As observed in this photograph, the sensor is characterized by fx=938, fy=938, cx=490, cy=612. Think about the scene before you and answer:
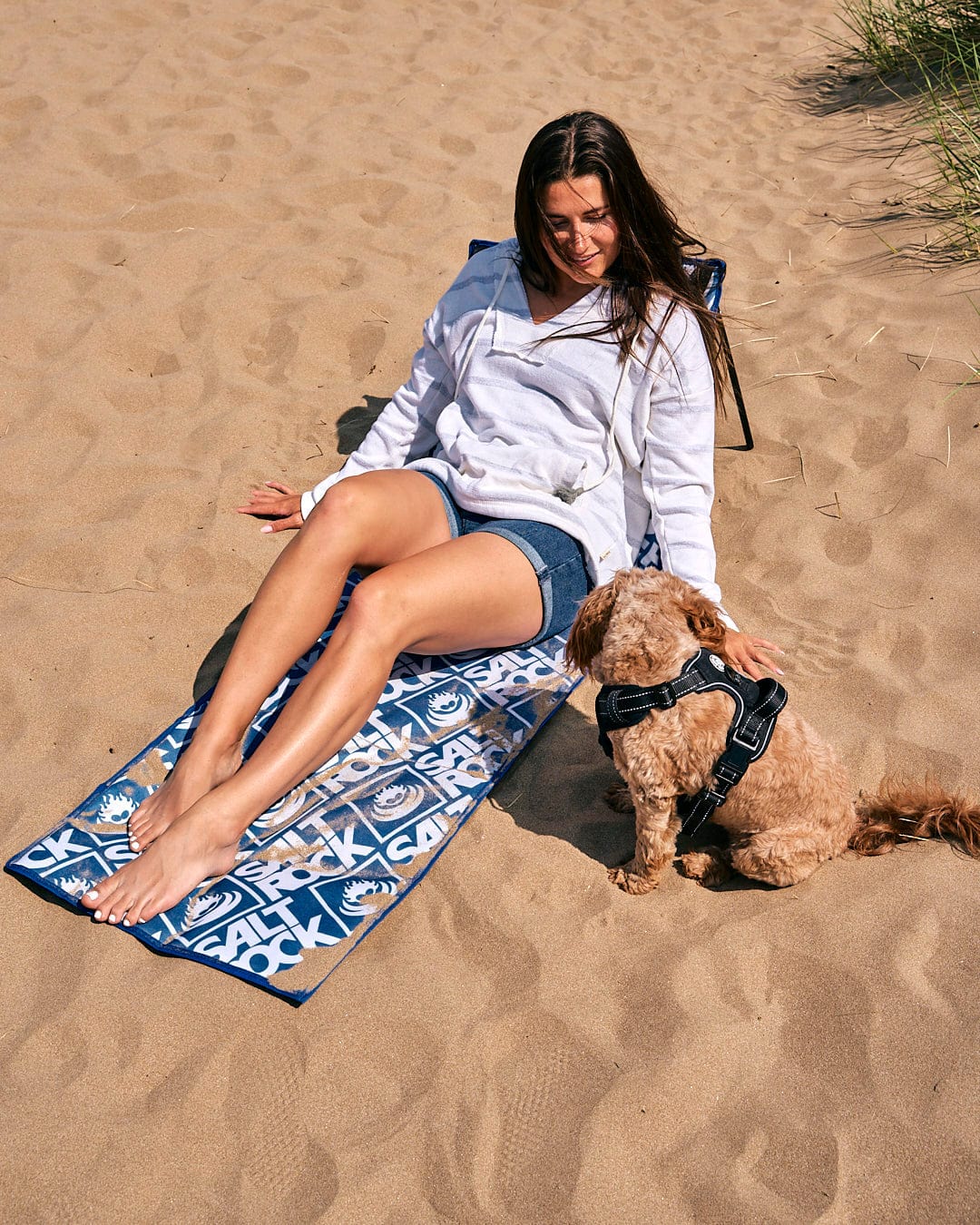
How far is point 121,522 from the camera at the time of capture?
3.95 metres

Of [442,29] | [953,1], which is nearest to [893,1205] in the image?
[953,1]

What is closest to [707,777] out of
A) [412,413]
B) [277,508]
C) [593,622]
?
[593,622]

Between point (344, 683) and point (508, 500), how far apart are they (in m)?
0.92

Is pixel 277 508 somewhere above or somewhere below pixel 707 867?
above

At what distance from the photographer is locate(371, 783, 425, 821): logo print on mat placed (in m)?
2.98

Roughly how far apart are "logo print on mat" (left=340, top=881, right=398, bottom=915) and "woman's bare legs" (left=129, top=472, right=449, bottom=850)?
20.9 inches

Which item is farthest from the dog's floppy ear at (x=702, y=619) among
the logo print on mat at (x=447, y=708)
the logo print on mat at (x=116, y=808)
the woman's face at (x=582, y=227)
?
the logo print on mat at (x=116, y=808)

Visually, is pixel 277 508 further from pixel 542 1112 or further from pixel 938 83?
pixel 938 83

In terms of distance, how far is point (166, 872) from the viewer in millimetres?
2631

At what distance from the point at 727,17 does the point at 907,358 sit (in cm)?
597

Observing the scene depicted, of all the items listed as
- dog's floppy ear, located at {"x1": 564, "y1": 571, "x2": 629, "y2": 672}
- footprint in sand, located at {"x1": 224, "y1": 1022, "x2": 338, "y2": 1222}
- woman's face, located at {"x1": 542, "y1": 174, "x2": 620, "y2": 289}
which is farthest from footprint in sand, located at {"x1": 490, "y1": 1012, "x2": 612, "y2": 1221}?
woman's face, located at {"x1": 542, "y1": 174, "x2": 620, "y2": 289}

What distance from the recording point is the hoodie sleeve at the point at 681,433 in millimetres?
3174

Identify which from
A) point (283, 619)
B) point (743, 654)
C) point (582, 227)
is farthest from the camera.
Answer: point (582, 227)

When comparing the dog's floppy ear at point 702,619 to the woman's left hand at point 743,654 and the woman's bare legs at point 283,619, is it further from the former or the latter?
the woman's bare legs at point 283,619
